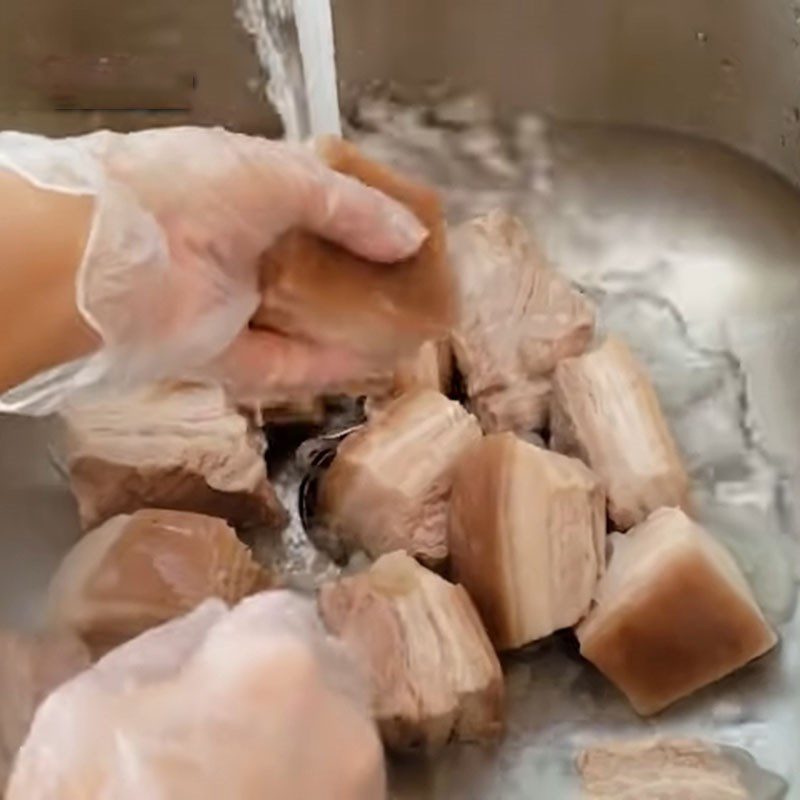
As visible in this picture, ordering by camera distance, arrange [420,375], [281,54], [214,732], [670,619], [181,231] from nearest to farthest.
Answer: [214,732] < [181,231] < [670,619] < [420,375] < [281,54]

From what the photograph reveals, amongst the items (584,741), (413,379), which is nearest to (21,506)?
(413,379)

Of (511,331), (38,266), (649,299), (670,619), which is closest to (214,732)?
(38,266)

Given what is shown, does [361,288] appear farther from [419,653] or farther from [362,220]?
[419,653]

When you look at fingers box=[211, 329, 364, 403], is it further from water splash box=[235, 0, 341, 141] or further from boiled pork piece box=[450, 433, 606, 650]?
water splash box=[235, 0, 341, 141]

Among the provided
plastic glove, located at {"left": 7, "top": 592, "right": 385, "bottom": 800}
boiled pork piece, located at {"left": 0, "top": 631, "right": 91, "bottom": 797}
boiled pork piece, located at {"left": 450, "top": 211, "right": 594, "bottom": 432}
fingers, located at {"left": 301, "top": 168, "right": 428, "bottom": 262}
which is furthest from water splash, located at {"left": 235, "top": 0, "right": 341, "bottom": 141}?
plastic glove, located at {"left": 7, "top": 592, "right": 385, "bottom": 800}

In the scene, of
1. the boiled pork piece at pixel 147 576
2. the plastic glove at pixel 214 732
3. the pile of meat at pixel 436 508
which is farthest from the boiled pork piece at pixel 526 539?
the plastic glove at pixel 214 732

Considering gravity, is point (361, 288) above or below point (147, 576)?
above

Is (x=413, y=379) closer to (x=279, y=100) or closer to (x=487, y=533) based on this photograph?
(x=487, y=533)
